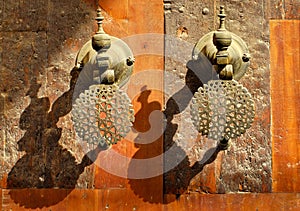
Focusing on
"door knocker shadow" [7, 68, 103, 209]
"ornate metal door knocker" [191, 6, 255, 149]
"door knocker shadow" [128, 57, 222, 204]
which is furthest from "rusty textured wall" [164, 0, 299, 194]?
"door knocker shadow" [7, 68, 103, 209]

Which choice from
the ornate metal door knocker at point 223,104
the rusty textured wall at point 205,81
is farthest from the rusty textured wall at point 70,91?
the ornate metal door knocker at point 223,104

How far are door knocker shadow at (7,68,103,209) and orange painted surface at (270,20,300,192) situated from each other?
26.0 inches

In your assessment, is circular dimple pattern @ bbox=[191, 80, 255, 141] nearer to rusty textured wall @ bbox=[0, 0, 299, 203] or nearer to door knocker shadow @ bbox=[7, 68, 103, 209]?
rusty textured wall @ bbox=[0, 0, 299, 203]

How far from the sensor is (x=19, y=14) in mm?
2068

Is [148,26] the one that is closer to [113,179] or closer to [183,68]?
[183,68]

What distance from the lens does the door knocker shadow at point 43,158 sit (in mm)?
2020

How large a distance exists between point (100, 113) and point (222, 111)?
1.31 ft

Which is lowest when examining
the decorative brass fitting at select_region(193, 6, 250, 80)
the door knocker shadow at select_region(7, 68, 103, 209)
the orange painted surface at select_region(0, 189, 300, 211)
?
the orange painted surface at select_region(0, 189, 300, 211)

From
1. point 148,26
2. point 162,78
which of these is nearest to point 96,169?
point 162,78

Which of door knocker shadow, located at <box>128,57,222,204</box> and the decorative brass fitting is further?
door knocker shadow, located at <box>128,57,222,204</box>

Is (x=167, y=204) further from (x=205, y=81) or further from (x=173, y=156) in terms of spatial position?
(x=205, y=81)

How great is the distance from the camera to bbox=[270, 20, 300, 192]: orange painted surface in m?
2.02

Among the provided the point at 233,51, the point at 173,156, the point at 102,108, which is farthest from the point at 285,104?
the point at 102,108

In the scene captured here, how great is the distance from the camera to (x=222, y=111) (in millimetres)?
1789
